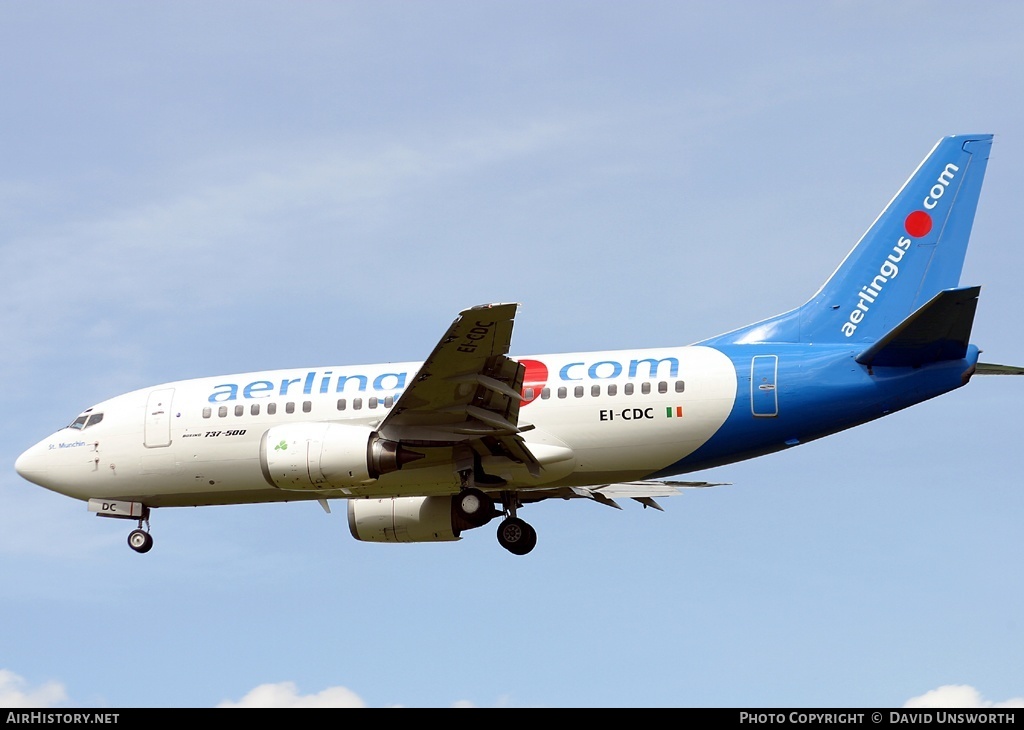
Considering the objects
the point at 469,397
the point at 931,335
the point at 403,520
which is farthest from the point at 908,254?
the point at 403,520

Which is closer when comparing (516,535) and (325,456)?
(325,456)

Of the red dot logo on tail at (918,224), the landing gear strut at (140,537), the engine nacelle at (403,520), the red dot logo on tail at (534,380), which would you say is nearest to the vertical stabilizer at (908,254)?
the red dot logo on tail at (918,224)

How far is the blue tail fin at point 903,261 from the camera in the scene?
3228 cm

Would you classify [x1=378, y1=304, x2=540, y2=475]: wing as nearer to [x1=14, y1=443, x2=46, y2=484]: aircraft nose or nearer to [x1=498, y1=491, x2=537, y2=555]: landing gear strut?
[x1=498, y1=491, x2=537, y2=555]: landing gear strut

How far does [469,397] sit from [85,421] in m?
10.1

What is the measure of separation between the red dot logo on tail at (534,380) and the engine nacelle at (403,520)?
3836mm

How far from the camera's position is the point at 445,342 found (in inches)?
1151

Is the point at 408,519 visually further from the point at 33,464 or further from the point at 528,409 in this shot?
the point at 33,464

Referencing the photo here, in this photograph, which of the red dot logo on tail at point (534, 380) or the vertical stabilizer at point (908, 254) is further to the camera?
the vertical stabilizer at point (908, 254)

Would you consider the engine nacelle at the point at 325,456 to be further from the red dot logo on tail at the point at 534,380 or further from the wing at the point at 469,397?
the red dot logo on tail at the point at 534,380

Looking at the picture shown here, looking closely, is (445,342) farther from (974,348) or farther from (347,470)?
(974,348)

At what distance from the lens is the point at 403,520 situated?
34656 millimetres

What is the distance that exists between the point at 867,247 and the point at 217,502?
1541 cm
